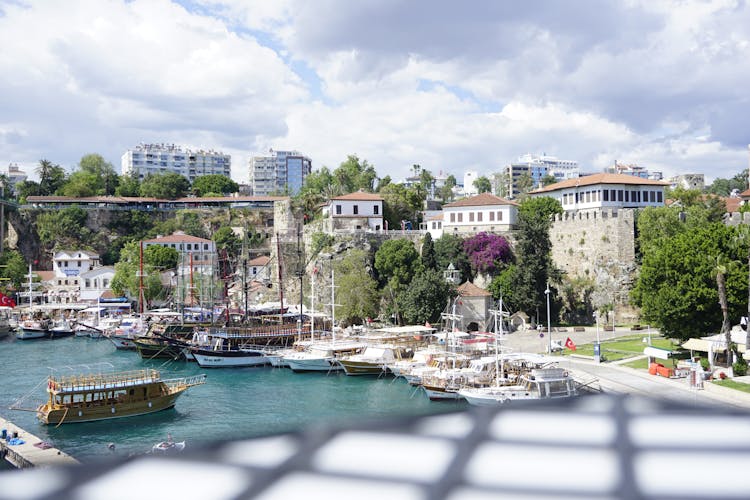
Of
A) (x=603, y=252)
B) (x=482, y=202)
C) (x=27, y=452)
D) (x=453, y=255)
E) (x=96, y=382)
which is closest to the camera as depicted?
(x=27, y=452)

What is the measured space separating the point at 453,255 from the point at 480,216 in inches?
198

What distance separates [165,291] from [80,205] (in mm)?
25616

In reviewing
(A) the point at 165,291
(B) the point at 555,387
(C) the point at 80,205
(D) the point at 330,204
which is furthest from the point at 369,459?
(C) the point at 80,205

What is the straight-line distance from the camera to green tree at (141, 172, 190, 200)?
92.0 meters

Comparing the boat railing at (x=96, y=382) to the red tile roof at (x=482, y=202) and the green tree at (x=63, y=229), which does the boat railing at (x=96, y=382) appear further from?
the green tree at (x=63, y=229)

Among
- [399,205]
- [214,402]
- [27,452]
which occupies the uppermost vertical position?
[399,205]

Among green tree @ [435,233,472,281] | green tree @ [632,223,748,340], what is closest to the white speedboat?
green tree @ [435,233,472,281]

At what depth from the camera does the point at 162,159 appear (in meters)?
149

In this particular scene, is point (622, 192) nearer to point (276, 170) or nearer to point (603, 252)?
point (603, 252)

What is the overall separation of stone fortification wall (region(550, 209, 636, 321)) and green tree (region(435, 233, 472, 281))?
714 centimetres

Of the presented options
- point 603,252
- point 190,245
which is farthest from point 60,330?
point 603,252

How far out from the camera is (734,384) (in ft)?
79.6

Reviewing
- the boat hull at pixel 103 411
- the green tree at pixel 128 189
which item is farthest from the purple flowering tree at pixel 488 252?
the green tree at pixel 128 189

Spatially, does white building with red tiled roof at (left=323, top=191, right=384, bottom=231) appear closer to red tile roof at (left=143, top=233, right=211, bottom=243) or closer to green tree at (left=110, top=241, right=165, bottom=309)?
green tree at (left=110, top=241, right=165, bottom=309)
